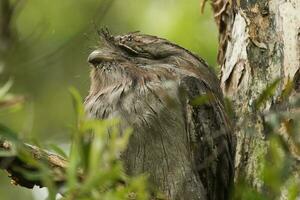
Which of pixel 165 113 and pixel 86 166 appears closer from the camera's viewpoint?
pixel 86 166

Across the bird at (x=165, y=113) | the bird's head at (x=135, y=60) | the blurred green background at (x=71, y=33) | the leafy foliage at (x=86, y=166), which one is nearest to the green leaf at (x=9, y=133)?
the leafy foliage at (x=86, y=166)

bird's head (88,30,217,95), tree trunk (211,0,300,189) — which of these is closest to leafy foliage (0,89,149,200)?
tree trunk (211,0,300,189)

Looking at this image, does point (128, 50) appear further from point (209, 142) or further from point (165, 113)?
point (209, 142)

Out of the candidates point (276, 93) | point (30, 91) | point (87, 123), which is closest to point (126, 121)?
point (276, 93)

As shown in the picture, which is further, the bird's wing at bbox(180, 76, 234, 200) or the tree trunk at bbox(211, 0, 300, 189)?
the bird's wing at bbox(180, 76, 234, 200)

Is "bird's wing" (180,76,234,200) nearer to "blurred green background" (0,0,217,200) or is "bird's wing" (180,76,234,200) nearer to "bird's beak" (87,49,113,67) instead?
"bird's beak" (87,49,113,67)

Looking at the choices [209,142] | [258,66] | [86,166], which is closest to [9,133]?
[86,166]

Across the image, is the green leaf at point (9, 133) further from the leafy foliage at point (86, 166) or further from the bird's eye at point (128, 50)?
the bird's eye at point (128, 50)
